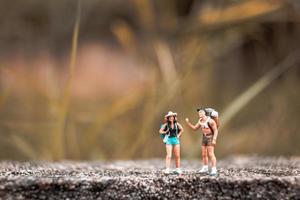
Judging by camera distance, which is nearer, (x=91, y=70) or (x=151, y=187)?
(x=151, y=187)

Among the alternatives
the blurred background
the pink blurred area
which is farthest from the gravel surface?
the pink blurred area

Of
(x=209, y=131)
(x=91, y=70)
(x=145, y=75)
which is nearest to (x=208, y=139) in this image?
(x=209, y=131)

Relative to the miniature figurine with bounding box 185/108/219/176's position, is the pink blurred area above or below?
above

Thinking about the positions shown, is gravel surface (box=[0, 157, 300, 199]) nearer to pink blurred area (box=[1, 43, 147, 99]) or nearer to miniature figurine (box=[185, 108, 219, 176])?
miniature figurine (box=[185, 108, 219, 176])

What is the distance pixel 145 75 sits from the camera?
225 centimetres

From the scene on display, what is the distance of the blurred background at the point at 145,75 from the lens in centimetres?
150

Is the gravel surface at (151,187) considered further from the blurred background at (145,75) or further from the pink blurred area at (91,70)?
the pink blurred area at (91,70)

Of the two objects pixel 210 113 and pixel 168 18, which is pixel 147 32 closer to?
pixel 168 18

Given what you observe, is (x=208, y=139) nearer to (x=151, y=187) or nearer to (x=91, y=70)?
(x=151, y=187)

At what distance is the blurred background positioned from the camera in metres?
1.50

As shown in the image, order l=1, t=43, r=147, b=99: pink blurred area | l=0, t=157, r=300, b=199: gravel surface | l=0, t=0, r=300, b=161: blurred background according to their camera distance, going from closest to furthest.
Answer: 1. l=0, t=157, r=300, b=199: gravel surface
2. l=0, t=0, r=300, b=161: blurred background
3. l=1, t=43, r=147, b=99: pink blurred area

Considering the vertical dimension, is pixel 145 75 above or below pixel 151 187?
above

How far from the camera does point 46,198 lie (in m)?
0.59

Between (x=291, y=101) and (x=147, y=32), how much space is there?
66cm
